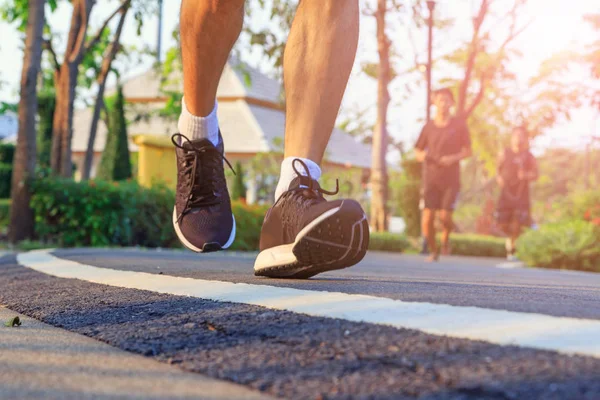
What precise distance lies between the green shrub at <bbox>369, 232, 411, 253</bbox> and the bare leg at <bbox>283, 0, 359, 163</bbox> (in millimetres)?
14837

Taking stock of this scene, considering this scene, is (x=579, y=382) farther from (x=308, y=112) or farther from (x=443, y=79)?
(x=443, y=79)

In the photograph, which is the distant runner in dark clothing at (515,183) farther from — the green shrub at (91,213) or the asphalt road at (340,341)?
the asphalt road at (340,341)

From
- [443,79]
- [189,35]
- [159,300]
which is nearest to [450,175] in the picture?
[189,35]

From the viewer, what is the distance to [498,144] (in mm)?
30156

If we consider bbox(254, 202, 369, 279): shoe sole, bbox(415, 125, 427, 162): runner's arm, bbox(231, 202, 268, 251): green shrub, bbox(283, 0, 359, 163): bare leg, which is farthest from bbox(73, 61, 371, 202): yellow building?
bbox(254, 202, 369, 279): shoe sole

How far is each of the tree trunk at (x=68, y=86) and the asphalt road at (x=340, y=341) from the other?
10635 mm

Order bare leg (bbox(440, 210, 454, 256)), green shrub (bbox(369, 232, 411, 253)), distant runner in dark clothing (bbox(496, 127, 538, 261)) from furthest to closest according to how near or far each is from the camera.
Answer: green shrub (bbox(369, 232, 411, 253)) < distant runner in dark clothing (bbox(496, 127, 538, 261)) < bare leg (bbox(440, 210, 454, 256))

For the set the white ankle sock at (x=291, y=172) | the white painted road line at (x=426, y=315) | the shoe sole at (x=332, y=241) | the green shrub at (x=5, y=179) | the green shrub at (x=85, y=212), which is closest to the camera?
the white painted road line at (x=426, y=315)

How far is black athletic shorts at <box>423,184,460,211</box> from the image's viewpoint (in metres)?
9.59

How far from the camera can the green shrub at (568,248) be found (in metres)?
11.0

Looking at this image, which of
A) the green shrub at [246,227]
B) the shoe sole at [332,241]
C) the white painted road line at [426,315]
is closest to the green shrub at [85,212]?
the green shrub at [246,227]

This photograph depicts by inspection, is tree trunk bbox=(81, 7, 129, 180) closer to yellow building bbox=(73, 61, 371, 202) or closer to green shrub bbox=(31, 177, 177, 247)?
green shrub bbox=(31, 177, 177, 247)

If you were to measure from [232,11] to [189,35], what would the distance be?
7.6 inches

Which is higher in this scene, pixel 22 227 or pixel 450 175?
pixel 450 175
